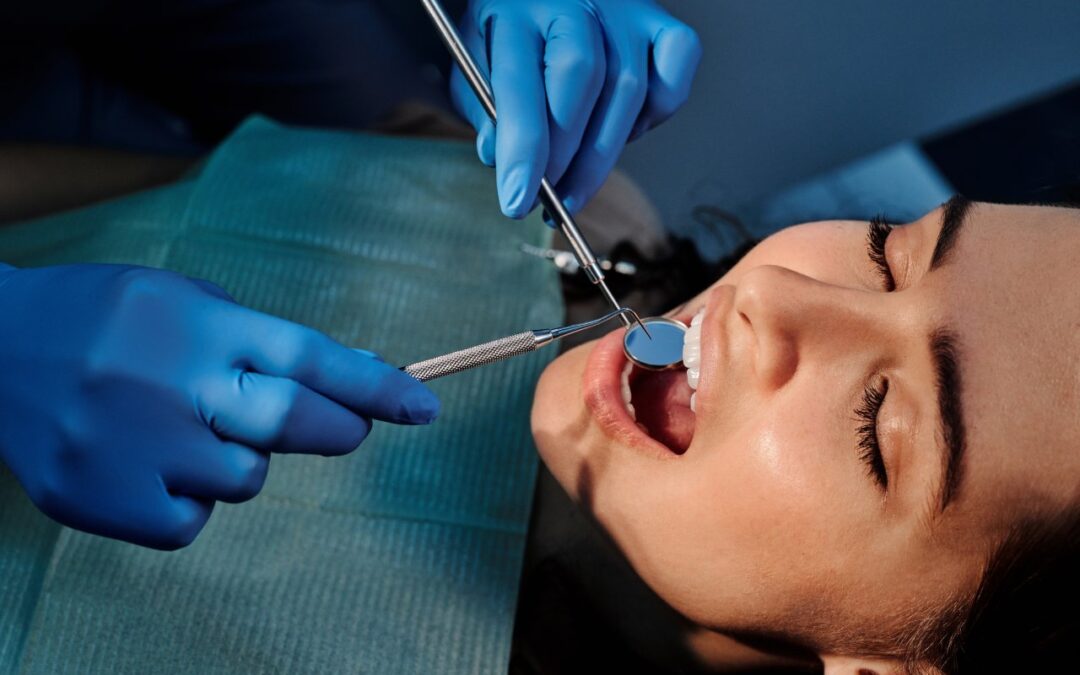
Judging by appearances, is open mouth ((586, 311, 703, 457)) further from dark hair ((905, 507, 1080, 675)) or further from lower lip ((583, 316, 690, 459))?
dark hair ((905, 507, 1080, 675))

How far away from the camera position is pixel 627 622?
110 centimetres

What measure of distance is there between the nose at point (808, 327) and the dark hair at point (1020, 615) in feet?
0.74

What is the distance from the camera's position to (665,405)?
105 cm

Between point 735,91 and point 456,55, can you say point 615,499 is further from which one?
point 735,91

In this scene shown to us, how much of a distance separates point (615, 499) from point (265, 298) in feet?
2.10

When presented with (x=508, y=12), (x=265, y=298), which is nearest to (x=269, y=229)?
(x=265, y=298)

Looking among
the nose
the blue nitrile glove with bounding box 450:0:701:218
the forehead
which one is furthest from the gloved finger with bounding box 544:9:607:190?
the forehead

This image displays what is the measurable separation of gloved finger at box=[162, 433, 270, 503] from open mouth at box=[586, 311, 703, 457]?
14.4 inches

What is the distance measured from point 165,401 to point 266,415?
0.34ft

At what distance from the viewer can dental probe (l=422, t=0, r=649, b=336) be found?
2.88 ft

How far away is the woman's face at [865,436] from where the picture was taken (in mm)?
717

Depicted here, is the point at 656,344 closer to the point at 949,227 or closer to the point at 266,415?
the point at 949,227

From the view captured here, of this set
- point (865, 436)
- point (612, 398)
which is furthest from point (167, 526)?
point (865, 436)

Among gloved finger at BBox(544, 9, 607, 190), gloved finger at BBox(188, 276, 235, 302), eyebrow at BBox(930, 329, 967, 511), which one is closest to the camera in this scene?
eyebrow at BBox(930, 329, 967, 511)
